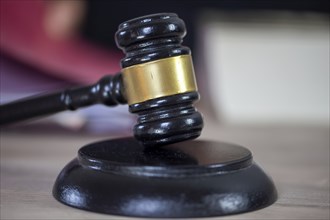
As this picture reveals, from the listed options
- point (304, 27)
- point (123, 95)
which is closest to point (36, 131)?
point (123, 95)

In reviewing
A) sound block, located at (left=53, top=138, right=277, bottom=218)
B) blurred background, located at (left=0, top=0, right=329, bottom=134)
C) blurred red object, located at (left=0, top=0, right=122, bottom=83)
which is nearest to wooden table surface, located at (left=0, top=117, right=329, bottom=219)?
sound block, located at (left=53, top=138, right=277, bottom=218)

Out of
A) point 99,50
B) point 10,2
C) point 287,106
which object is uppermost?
point 10,2

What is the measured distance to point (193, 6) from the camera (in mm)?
2404

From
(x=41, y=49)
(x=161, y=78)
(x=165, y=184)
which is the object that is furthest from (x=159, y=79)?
(x=41, y=49)

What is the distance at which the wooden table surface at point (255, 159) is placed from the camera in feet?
2.12

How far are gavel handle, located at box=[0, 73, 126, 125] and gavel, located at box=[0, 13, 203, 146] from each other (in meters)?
0.05

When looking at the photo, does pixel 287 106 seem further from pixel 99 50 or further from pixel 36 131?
pixel 36 131

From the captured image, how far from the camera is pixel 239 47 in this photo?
99.7 inches

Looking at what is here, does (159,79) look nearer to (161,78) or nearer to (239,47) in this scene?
(161,78)

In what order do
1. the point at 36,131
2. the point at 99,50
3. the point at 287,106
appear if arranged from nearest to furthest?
1. the point at 36,131
2. the point at 99,50
3. the point at 287,106

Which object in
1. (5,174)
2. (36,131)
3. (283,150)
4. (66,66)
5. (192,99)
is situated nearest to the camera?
(192,99)

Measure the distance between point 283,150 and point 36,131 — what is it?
57 cm

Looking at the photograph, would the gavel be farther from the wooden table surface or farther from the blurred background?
the blurred background

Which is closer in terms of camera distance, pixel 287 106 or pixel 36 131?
pixel 36 131
